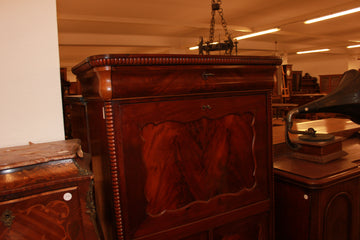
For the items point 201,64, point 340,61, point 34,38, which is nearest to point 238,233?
point 201,64

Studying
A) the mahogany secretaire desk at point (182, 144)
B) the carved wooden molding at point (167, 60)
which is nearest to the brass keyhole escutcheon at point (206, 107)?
the mahogany secretaire desk at point (182, 144)

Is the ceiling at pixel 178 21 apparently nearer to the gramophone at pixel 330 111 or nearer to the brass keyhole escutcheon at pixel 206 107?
the gramophone at pixel 330 111

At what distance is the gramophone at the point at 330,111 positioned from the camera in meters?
1.46

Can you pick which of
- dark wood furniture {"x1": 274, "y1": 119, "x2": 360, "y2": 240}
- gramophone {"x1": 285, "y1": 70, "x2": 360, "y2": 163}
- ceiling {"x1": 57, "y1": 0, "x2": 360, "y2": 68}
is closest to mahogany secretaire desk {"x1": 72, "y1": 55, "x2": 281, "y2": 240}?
dark wood furniture {"x1": 274, "y1": 119, "x2": 360, "y2": 240}

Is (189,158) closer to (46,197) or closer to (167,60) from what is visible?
(167,60)

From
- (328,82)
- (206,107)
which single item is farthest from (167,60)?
(328,82)

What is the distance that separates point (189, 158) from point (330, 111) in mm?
987

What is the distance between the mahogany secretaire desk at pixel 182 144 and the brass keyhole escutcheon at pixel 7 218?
1.02 ft

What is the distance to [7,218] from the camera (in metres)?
0.71

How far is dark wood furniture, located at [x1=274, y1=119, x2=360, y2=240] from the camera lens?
144 cm

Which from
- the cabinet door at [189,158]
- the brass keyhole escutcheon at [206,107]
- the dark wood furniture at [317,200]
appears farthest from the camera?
the dark wood furniture at [317,200]

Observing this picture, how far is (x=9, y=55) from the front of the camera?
3.82 ft

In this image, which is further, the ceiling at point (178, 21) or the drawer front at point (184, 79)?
the ceiling at point (178, 21)

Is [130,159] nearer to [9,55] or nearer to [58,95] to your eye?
[58,95]
